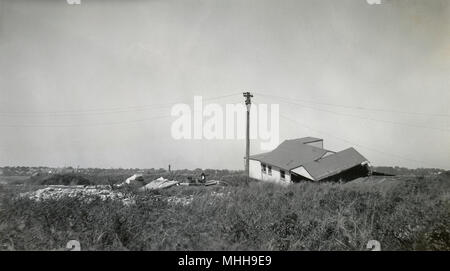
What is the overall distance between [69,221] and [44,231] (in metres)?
0.37

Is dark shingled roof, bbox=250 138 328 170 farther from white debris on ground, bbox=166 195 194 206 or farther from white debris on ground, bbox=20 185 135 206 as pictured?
white debris on ground, bbox=20 185 135 206

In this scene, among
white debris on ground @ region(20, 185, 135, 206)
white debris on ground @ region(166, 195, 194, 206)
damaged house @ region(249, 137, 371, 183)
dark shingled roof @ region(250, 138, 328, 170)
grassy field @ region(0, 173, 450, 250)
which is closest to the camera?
grassy field @ region(0, 173, 450, 250)

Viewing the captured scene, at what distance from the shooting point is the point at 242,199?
18.3 ft

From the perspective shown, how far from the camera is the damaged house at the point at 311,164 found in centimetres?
1416

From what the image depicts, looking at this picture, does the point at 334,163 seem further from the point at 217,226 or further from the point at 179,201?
the point at 217,226

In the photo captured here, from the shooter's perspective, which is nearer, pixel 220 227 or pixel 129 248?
pixel 129 248

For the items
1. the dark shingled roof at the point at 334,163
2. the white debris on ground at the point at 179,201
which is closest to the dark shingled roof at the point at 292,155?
the dark shingled roof at the point at 334,163

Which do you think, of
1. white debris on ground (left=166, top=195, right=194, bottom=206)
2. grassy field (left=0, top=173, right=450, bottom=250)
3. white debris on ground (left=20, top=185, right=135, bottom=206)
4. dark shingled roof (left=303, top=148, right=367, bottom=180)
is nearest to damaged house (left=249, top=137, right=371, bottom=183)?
dark shingled roof (left=303, top=148, right=367, bottom=180)

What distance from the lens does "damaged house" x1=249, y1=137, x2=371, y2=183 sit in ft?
46.5

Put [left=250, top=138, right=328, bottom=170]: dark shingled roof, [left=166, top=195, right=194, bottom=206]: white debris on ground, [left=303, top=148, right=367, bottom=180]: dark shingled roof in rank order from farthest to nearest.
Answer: [left=250, top=138, right=328, bottom=170]: dark shingled roof
[left=303, top=148, right=367, bottom=180]: dark shingled roof
[left=166, top=195, right=194, bottom=206]: white debris on ground

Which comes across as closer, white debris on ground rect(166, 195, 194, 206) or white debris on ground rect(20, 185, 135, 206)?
white debris on ground rect(20, 185, 135, 206)

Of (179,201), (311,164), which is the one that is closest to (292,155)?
(311,164)
